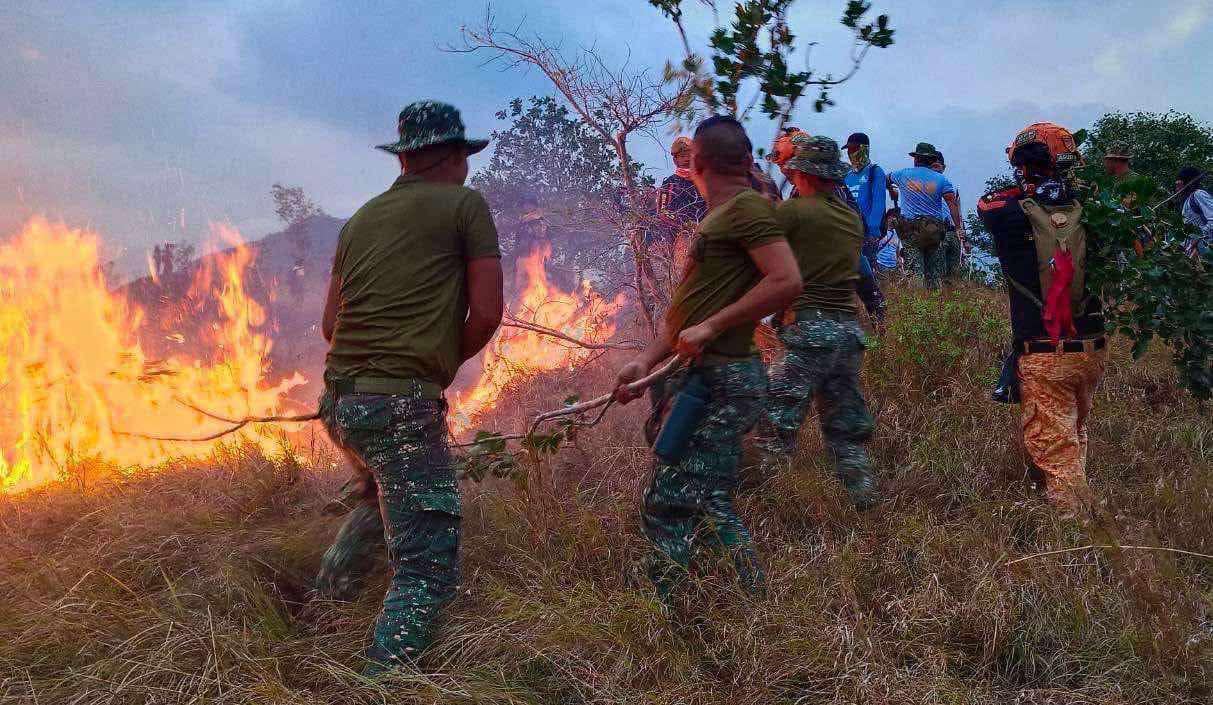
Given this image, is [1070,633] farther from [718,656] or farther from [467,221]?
[467,221]

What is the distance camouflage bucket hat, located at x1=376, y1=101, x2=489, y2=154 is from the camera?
104 inches

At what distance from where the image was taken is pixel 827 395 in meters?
3.90

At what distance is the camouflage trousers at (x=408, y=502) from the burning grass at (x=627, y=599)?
13 centimetres

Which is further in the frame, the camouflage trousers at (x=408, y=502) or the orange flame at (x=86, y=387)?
the orange flame at (x=86, y=387)

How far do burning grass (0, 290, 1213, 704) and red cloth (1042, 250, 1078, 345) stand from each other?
851 millimetres

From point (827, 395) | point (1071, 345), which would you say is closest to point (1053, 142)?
point (1071, 345)

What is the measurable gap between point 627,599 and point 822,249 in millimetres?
2068

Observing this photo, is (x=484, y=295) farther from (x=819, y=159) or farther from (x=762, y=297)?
(x=819, y=159)

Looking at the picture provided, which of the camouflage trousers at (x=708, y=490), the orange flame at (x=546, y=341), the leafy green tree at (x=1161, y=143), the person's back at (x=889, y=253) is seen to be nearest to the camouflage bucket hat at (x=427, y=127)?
the camouflage trousers at (x=708, y=490)

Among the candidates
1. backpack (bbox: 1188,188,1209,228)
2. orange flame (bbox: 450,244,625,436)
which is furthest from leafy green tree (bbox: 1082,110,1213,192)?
orange flame (bbox: 450,244,625,436)

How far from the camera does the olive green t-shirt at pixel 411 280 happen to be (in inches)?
99.6

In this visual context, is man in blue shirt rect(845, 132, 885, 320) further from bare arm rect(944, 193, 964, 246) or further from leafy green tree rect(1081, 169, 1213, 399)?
leafy green tree rect(1081, 169, 1213, 399)

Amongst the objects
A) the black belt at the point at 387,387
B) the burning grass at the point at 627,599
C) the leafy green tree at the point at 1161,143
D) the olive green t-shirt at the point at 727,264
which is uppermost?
the leafy green tree at the point at 1161,143

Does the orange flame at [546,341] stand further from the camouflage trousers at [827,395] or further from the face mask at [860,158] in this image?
the camouflage trousers at [827,395]
